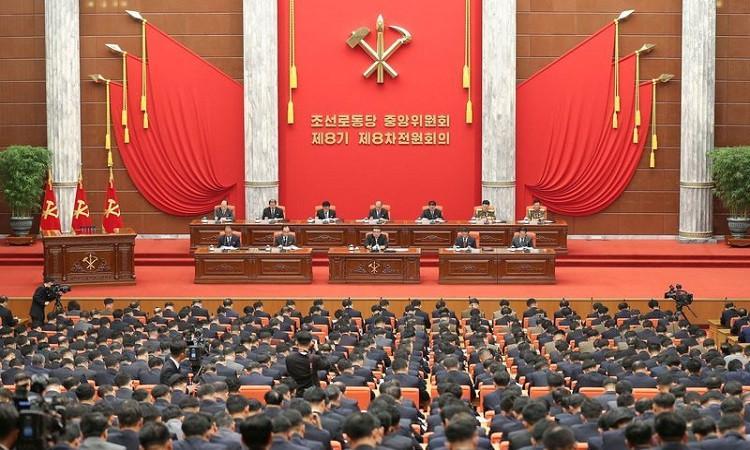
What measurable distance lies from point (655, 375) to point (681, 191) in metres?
12.7

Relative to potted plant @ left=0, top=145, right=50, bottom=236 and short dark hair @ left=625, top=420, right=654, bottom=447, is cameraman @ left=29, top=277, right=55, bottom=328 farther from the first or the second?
short dark hair @ left=625, top=420, right=654, bottom=447

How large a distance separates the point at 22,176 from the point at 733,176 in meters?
12.7

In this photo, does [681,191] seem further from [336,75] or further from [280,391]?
[280,391]

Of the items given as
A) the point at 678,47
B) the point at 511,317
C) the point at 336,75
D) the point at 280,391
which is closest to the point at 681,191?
the point at 678,47

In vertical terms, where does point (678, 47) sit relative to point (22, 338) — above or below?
above

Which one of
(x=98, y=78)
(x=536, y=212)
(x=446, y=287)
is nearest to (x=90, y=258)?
(x=98, y=78)

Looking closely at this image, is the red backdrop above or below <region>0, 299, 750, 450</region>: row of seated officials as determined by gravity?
above

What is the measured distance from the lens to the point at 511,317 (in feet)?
49.6

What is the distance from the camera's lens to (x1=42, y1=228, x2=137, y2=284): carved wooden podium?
1877 cm

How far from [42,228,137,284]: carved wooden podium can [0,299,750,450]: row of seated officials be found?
2.10m

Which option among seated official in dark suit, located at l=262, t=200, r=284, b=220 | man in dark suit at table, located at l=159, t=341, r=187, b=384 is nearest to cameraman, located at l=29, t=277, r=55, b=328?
seated official in dark suit, located at l=262, t=200, r=284, b=220

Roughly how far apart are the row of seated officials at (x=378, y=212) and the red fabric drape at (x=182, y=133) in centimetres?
184

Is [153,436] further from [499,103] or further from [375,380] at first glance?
[499,103]

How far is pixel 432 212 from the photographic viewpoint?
2141cm
